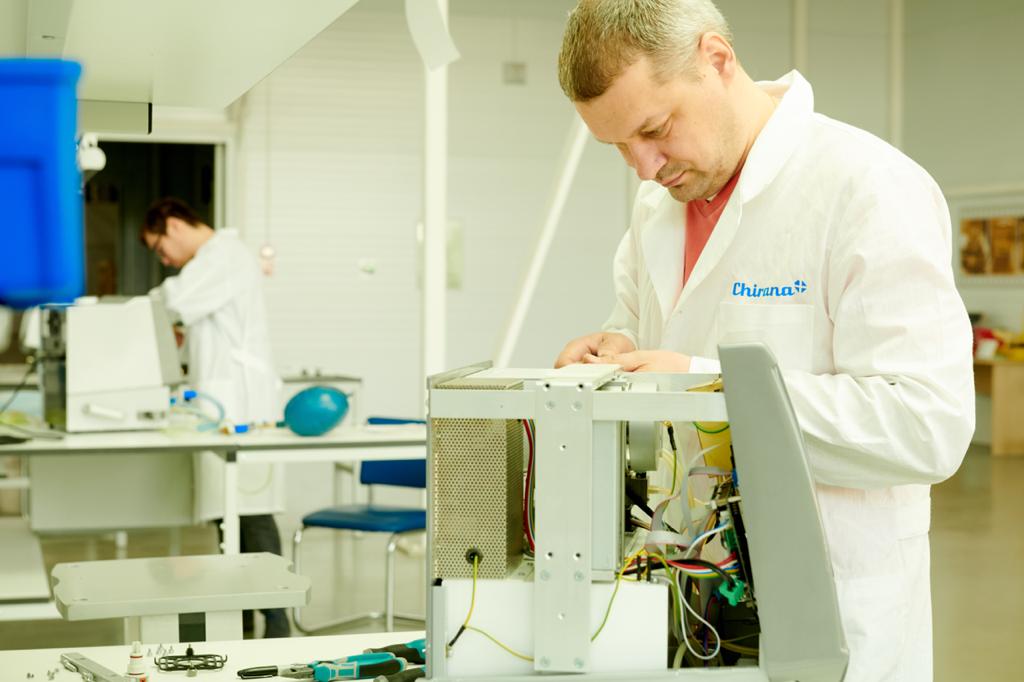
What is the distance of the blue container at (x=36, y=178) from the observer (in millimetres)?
667

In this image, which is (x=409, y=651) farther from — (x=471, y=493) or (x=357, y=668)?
(x=471, y=493)

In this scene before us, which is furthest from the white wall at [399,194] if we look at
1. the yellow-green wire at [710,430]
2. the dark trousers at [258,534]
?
the yellow-green wire at [710,430]

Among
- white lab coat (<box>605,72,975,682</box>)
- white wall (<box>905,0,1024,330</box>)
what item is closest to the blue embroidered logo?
white lab coat (<box>605,72,975,682</box>)

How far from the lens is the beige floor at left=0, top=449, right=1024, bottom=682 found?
12.8 ft

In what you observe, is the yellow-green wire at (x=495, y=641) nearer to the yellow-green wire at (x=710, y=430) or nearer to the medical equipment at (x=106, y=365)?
the yellow-green wire at (x=710, y=430)

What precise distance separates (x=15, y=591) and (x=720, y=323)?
2.63m

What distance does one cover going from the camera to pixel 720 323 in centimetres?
139

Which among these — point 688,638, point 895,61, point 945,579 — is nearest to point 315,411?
point 688,638

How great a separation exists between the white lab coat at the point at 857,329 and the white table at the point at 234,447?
2200 millimetres

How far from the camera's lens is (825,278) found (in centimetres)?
129

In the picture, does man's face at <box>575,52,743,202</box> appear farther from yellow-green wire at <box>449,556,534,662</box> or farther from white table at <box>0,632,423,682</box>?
white table at <box>0,632,423,682</box>

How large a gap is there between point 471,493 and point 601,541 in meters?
0.13

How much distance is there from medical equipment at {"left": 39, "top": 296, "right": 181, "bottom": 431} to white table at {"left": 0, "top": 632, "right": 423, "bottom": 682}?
7.14ft

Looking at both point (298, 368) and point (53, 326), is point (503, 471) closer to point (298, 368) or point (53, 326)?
point (53, 326)
